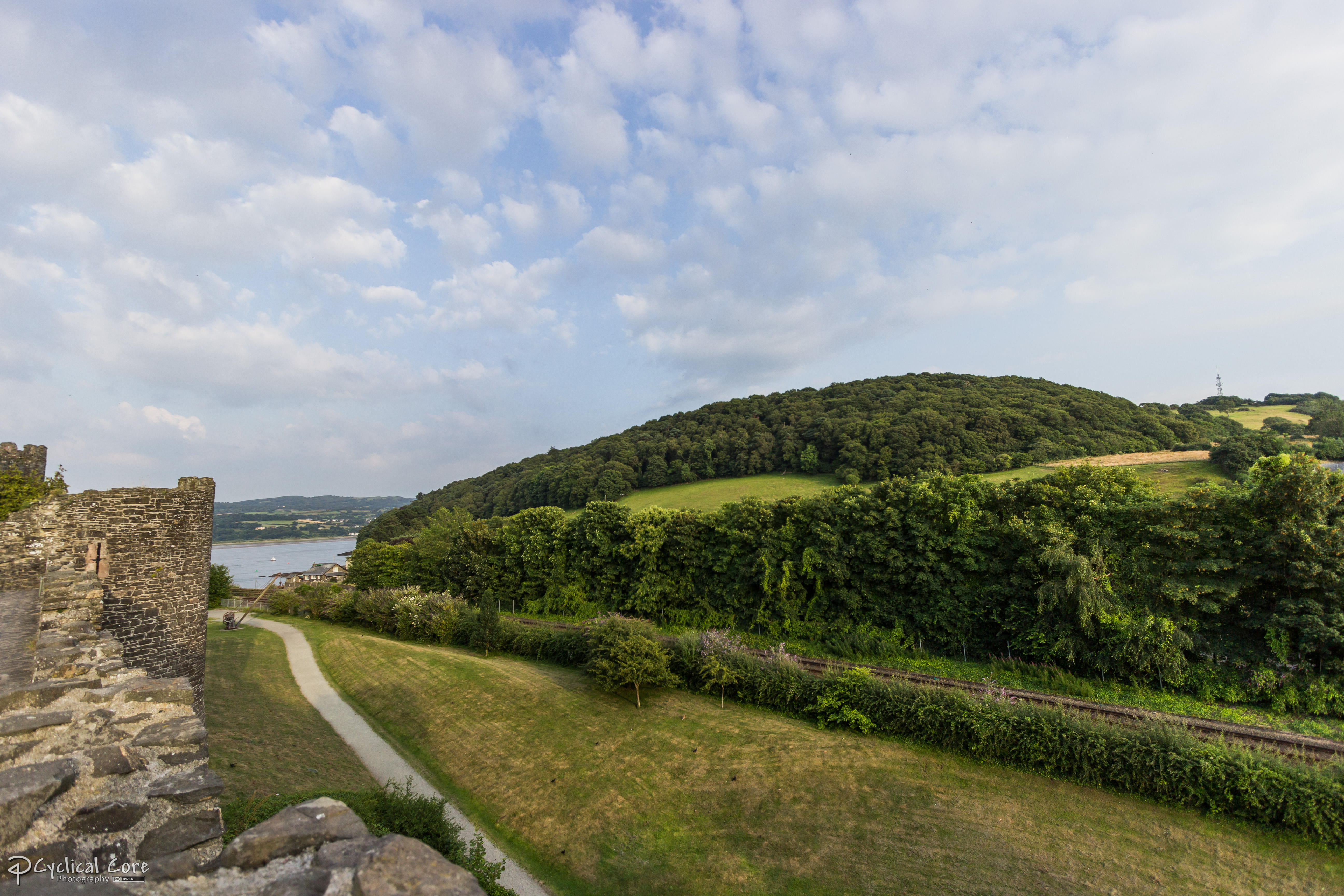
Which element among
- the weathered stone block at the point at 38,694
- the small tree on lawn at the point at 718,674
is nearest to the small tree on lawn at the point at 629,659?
the small tree on lawn at the point at 718,674

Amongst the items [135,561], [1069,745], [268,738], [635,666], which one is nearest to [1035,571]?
[1069,745]

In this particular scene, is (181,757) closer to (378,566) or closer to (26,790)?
(26,790)

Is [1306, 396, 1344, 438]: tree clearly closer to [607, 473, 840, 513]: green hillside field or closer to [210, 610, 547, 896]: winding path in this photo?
[607, 473, 840, 513]: green hillside field

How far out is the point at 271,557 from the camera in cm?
14288

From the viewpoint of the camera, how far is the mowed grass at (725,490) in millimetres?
46938

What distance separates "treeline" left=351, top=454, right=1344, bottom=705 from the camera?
622 inches

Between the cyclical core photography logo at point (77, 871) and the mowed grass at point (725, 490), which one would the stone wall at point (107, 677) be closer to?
the cyclical core photography logo at point (77, 871)

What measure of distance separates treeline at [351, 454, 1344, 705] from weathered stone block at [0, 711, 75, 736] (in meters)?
22.6

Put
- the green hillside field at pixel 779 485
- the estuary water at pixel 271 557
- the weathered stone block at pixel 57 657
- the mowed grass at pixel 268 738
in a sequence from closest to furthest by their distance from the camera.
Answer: the weathered stone block at pixel 57 657 → the mowed grass at pixel 268 738 → the green hillside field at pixel 779 485 → the estuary water at pixel 271 557

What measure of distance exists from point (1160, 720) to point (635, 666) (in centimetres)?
1445

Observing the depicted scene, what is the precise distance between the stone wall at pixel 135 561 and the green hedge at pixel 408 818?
9.70 ft

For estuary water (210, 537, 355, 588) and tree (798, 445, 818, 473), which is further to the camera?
estuary water (210, 537, 355, 588)

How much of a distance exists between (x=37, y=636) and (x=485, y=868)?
754 centimetres

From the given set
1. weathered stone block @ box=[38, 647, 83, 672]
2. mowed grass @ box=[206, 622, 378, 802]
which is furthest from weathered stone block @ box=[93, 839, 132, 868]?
mowed grass @ box=[206, 622, 378, 802]
